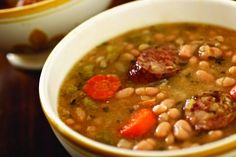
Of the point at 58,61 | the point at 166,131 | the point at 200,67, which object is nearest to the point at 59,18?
the point at 58,61

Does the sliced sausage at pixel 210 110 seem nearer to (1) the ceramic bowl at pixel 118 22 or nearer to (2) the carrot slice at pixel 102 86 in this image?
(2) the carrot slice at pixel 102 86

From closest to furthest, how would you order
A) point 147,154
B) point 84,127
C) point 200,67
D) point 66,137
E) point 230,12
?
point 147,154, point 66,137, point 84,127, point 200,67, point 230,12

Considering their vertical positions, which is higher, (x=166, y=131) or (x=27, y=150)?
(x=166, y=131)

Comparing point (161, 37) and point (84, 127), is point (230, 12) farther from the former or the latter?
point (84, 127)

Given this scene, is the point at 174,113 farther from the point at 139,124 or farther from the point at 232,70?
the point at 232,70

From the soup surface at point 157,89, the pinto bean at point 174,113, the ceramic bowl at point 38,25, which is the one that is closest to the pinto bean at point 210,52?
the soup surface at point 157,89
